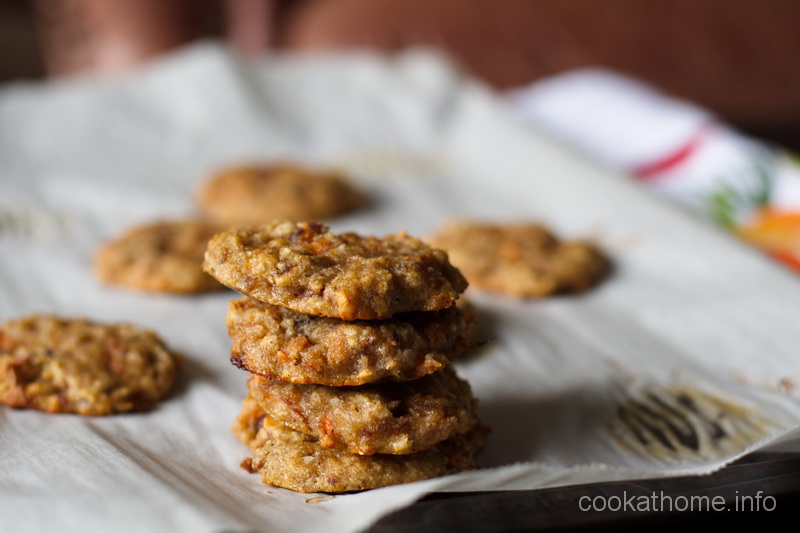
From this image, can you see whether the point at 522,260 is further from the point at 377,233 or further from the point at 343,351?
the point at 343,351

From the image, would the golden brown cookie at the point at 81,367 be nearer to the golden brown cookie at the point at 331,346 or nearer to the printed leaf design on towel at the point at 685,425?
the golden brown cookie at the point at 331,346

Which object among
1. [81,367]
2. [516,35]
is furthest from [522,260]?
[516,35]

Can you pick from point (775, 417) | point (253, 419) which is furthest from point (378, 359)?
point (775, 417)

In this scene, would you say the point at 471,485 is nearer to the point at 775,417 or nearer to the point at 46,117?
the point at 775,417

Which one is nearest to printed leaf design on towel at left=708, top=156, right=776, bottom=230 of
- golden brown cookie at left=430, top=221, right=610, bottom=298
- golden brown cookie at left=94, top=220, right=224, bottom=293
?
golden brown cookie at left=430, top=221, right=610, bottom=298

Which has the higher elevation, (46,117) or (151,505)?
(46,117)

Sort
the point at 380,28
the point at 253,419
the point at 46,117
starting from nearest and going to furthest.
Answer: the point at 253,419, the point at 46,117, the point at 380,28
